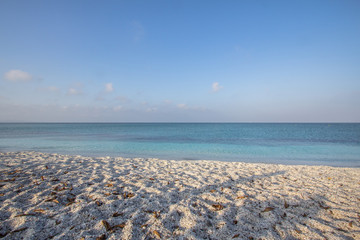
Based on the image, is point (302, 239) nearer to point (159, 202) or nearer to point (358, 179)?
point (159, 202)

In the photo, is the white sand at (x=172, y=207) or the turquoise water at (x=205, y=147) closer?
the white sand at (x=172, y=207)

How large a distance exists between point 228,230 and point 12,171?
7635 millimetres

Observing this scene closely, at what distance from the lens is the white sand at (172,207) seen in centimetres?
302

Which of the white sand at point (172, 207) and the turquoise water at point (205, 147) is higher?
the white sand at point (172, 207)

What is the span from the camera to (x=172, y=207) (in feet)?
12.7

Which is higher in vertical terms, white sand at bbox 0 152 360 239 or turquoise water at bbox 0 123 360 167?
white sand at bbox 0 152 360 239

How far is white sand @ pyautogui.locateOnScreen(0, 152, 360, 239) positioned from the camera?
119 inches

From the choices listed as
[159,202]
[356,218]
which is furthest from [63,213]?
[356,218]

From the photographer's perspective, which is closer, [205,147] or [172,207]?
[172,207]

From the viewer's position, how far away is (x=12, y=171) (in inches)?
240

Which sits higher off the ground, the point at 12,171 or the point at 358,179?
the point at 12,171

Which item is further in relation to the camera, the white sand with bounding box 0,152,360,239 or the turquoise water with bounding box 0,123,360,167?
the turquoise water with bounding box 0,123,360,167

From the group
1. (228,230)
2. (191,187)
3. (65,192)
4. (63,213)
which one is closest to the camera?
(228,230)

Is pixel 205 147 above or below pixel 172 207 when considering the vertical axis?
below
